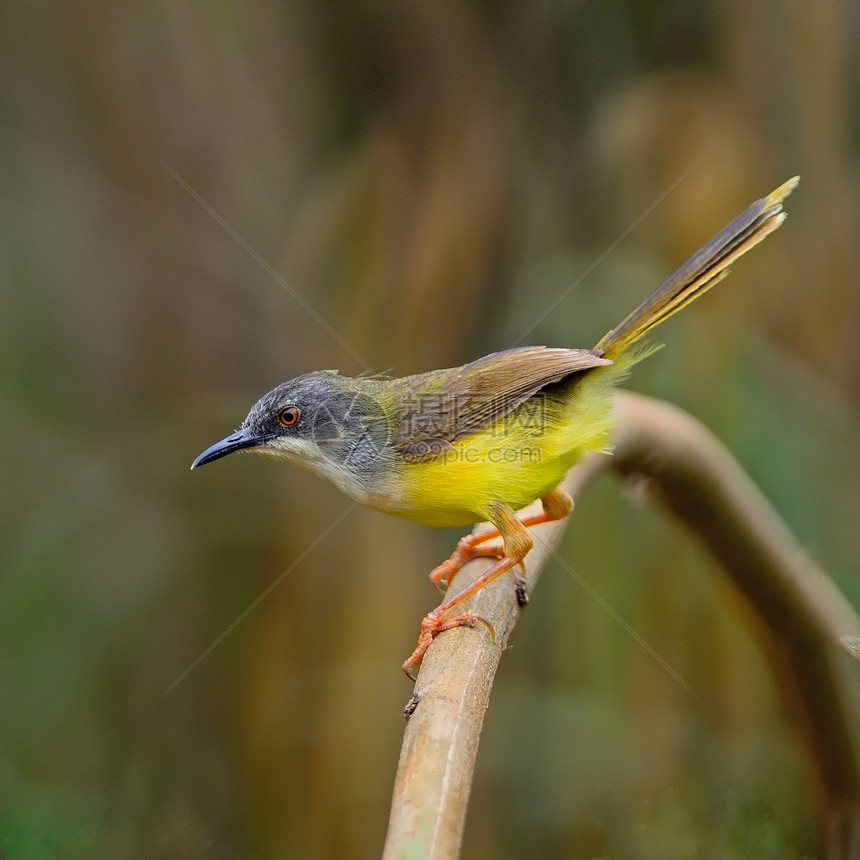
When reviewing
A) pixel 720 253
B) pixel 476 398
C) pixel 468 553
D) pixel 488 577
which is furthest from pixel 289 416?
pixel 720 253

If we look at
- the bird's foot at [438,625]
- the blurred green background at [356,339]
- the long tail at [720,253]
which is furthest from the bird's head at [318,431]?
the blurred green background at [356,339]

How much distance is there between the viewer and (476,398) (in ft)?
9.03

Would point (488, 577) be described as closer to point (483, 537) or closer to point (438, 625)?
point (438, 625)

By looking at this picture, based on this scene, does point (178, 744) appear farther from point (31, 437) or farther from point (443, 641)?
point (443, 641)

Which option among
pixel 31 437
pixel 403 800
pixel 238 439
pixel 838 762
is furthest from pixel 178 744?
pixel 403 800

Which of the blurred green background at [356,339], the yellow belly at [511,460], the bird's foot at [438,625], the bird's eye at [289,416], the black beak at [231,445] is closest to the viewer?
the bird's foot at [438,625]

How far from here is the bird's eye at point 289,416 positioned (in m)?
2.79

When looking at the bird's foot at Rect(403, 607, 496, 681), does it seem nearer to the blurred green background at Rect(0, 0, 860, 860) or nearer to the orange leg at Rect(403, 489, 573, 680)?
the orange leg at Rect(403, 489, 573, 680)

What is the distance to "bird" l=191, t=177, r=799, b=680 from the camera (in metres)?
2.57

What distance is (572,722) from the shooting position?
4117 millimetres

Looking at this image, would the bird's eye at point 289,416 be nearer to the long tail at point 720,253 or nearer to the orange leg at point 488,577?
the orange leg at point 488,577

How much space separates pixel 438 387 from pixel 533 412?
33 centimetres

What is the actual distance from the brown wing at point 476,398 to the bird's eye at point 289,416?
34cm

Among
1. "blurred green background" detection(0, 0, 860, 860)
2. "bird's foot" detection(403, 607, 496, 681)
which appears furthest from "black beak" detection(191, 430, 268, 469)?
"blurred green background" detection(0, 0, 860, 860)
